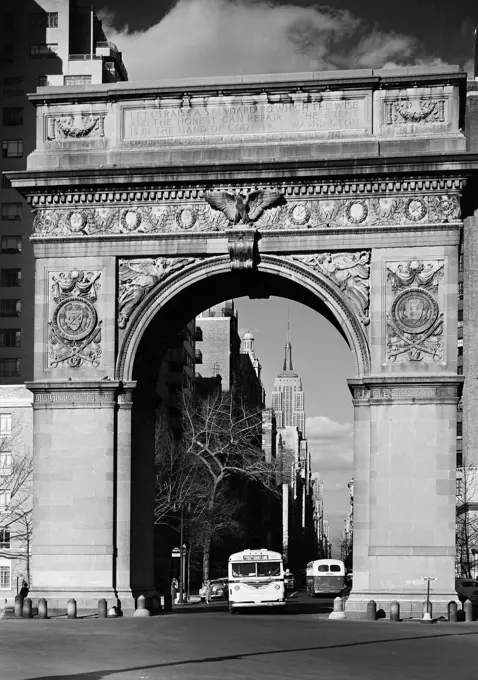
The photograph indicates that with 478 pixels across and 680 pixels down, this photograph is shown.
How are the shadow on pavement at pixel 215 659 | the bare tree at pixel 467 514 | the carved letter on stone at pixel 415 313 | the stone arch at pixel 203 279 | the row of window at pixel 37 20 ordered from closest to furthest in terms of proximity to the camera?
the shadow on pavement at pixel 215 659, the carved letter on stone at pixel 415 313, the stone arch at pixel 203 279, the bare tree at pixel 467 514, the row of window at pixel 37 20

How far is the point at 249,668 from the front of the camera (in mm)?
26453

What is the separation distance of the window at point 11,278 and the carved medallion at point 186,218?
64.9m

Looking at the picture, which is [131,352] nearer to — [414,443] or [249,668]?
[414,443]

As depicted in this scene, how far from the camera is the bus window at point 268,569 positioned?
53.9 meters

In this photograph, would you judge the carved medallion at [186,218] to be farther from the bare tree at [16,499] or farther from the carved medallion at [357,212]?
the bare tree at [16,499]

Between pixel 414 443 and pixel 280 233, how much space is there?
755cm

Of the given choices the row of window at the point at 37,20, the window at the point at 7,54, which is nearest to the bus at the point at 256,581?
the window at the point at 7,54

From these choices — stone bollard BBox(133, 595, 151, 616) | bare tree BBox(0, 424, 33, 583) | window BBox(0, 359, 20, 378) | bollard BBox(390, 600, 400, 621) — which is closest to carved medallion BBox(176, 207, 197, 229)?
stone bollard BBox(133, 595, 151, 616)

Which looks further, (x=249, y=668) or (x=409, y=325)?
(x=409, y=325)

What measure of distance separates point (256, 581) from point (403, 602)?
11.9 m

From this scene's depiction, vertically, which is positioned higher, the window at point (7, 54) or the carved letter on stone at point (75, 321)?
the window at point (7, 54)

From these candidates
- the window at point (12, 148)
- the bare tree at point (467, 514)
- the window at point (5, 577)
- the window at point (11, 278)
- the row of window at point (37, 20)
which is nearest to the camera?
the window at point (5, 577)

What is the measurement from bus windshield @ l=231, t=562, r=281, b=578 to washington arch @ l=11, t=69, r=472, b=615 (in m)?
8.30

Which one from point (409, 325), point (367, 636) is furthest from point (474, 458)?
point (367, 636)
